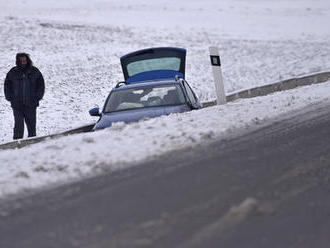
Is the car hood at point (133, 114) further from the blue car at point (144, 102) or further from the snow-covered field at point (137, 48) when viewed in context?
the snow-covered field at point (137, 48)

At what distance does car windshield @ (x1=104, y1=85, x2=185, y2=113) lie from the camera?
11.5m

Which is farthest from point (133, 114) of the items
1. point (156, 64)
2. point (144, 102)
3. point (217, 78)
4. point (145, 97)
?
point (156, 64)

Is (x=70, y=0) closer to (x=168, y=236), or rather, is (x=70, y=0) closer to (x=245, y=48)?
A: (x=245, y=48)

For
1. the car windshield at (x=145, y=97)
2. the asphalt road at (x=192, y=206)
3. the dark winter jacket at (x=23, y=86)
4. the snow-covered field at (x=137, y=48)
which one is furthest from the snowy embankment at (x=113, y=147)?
the dark winter jacket at (x=23, y=86)

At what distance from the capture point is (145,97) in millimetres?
11820

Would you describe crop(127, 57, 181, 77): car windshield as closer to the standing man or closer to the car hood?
the standing man

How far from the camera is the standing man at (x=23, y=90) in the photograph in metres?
12.9

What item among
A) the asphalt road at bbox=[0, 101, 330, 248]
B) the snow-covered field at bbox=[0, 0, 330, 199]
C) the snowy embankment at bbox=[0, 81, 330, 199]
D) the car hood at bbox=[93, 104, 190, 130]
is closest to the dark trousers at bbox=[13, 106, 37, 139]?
the car hood at bbox=[93, 104, 190, 130]

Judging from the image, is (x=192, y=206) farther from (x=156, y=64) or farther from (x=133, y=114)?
(x=156, y=64)

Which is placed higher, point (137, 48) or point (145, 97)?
point (145, 97)

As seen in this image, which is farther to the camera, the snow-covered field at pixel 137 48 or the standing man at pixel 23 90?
the standing man at pixel 23 90

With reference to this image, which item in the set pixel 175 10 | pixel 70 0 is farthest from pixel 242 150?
pixel 70 0

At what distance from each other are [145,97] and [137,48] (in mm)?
25382

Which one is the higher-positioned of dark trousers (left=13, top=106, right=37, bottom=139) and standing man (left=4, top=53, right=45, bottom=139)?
standing man (left=4, top=53, right=45, bottom=139)
